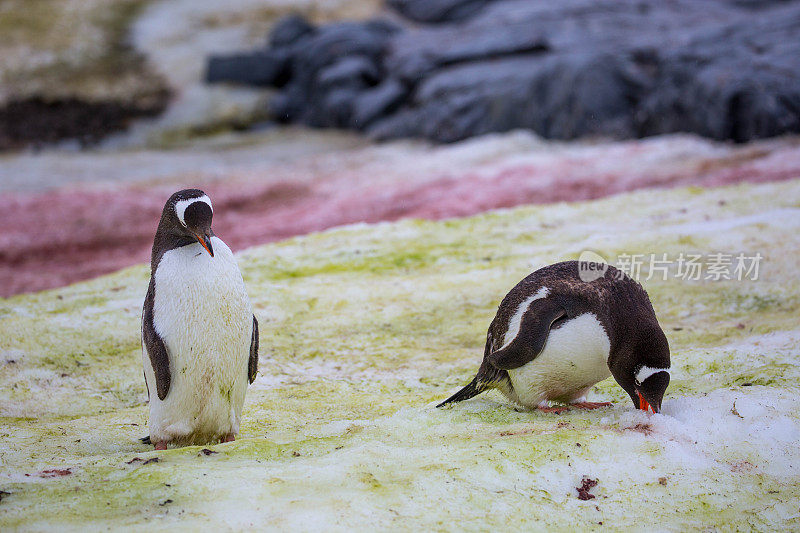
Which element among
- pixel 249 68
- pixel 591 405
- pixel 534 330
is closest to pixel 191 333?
pixel 534 330

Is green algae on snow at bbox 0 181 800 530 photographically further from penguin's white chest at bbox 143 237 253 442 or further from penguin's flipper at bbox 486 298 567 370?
penguin's flipper at bbox 486 298 567 370

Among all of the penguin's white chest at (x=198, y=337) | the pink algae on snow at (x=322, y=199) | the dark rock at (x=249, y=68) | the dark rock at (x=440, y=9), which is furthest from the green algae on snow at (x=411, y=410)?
the dark rock at (x=440, y=9)

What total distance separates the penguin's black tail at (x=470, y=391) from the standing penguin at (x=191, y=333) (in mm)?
1425

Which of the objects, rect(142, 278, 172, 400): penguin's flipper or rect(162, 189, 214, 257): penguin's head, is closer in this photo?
rect(162, 189, 214, 257): penguin's head

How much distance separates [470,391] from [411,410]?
0.44 meters

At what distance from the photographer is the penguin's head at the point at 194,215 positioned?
465cm

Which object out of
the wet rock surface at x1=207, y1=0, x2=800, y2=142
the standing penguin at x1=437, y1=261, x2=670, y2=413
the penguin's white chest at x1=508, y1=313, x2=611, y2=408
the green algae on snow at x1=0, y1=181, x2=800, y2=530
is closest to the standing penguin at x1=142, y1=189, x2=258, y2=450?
the green algae on snow at x1=0, y1=181, x2=800, y2=530

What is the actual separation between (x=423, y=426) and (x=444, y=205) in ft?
30.3

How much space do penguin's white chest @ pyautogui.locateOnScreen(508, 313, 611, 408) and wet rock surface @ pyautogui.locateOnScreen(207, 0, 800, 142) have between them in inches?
519

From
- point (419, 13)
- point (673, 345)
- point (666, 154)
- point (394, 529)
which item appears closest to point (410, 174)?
point (666, 154)

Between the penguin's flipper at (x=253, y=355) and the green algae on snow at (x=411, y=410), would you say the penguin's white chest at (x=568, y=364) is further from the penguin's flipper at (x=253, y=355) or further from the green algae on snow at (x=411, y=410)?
the penguin's flipper at (x=253, y=355)

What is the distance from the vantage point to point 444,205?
45.9ft

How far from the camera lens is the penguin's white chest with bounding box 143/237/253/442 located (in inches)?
191

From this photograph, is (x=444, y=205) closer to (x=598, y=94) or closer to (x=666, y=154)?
(x=666, y=154)
